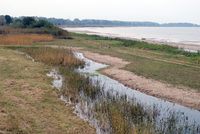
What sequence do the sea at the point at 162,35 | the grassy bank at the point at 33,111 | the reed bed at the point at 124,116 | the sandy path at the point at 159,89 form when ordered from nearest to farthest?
the grassy bank at the point at 33,111 → the reed bed at the point at 124,116 → the sandy path at the point at 159,89 → the sea at the point at 162,35

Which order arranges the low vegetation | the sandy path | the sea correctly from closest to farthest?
the low vegetation, the sandy path, the sea

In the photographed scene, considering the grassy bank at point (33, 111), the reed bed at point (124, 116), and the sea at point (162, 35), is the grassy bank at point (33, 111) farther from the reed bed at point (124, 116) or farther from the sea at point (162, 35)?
the sea at point (162, 35)

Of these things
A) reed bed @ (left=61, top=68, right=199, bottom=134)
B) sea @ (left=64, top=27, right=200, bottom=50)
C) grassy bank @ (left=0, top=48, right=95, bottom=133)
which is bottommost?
reed bed @ (left=61, top=68, right=199, bottom=134)

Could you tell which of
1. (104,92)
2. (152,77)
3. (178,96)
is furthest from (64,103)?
(152,77)

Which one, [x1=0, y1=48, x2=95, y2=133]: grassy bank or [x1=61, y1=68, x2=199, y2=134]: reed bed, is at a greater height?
[x1=0, y1=48, x2=95, y2=133]: grassy bank

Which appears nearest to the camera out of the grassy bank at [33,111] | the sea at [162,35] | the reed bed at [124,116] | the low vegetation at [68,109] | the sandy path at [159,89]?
the grassy bank at [33,111]

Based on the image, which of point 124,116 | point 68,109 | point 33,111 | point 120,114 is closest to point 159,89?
point 124,116

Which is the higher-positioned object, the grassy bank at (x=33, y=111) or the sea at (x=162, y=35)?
the sea at (x=162, y=35)

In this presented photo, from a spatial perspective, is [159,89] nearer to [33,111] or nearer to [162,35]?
[33,111]

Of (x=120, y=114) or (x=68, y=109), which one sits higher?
(x=120, y=114)

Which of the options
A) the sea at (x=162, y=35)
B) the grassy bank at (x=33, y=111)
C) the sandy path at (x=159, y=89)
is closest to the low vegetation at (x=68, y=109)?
the grassy bank at (x=33, y=111)

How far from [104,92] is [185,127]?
5277 millimetres

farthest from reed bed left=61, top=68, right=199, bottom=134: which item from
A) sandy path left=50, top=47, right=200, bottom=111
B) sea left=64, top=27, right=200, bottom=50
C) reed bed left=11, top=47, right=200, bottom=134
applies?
sea left=64, top=27, right=200, bottom=50

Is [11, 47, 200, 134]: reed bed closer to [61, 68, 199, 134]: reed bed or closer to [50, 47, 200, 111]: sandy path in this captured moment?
[61, 68, 199, 134]: reed bed
